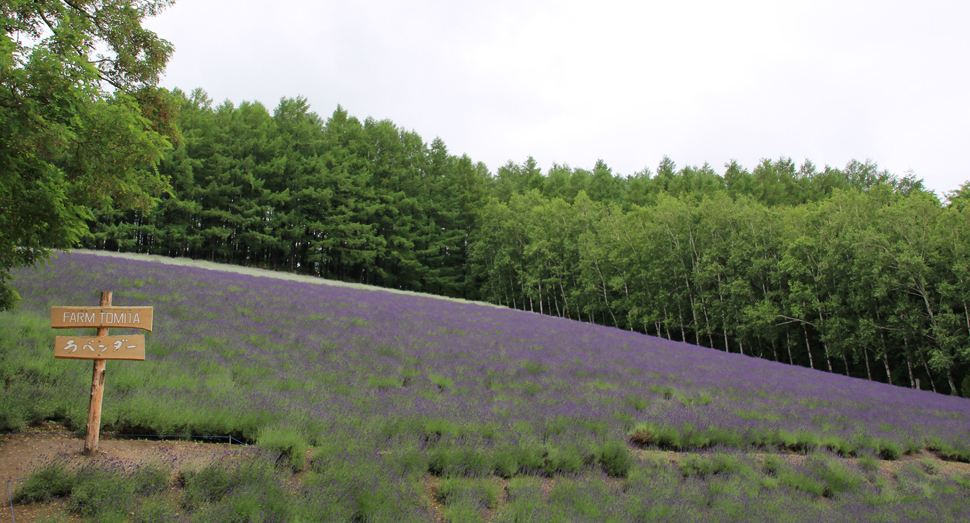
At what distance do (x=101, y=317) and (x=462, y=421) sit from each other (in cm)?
462

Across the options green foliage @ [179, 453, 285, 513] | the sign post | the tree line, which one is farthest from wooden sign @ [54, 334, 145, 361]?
the tree line

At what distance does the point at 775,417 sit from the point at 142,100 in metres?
14.6

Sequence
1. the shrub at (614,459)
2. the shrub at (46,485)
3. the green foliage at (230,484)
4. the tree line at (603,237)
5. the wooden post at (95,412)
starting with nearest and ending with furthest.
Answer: the shrub at (46,485), the green foliage at (230,484), the wooden post at (95,412), the shrub at (614,459), the tree line at (603,237)

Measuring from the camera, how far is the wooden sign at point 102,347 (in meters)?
4.69

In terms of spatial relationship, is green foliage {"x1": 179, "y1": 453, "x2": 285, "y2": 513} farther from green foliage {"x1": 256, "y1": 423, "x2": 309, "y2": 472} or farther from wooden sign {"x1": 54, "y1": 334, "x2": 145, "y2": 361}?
wooden sign {"x1": 54, "y1": 334, "x2": 145, "y2": 361}

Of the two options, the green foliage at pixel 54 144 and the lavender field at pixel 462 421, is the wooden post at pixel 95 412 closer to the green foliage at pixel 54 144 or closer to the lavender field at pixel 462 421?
the lavender field at pixel 462 421

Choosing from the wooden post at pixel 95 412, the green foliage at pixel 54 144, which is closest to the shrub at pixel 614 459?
the wooden post at pixel 95 412

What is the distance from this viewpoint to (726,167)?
62281 millimetres

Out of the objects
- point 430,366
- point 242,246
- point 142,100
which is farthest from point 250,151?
point 430,366

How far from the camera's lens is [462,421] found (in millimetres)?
6656

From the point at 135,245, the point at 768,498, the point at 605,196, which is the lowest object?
the point at 768,498

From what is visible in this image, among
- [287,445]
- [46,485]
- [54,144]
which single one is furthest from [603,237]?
[46,485]

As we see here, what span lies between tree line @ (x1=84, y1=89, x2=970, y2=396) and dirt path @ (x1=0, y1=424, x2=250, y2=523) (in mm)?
31646

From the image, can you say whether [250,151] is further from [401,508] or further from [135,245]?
[401,508]
